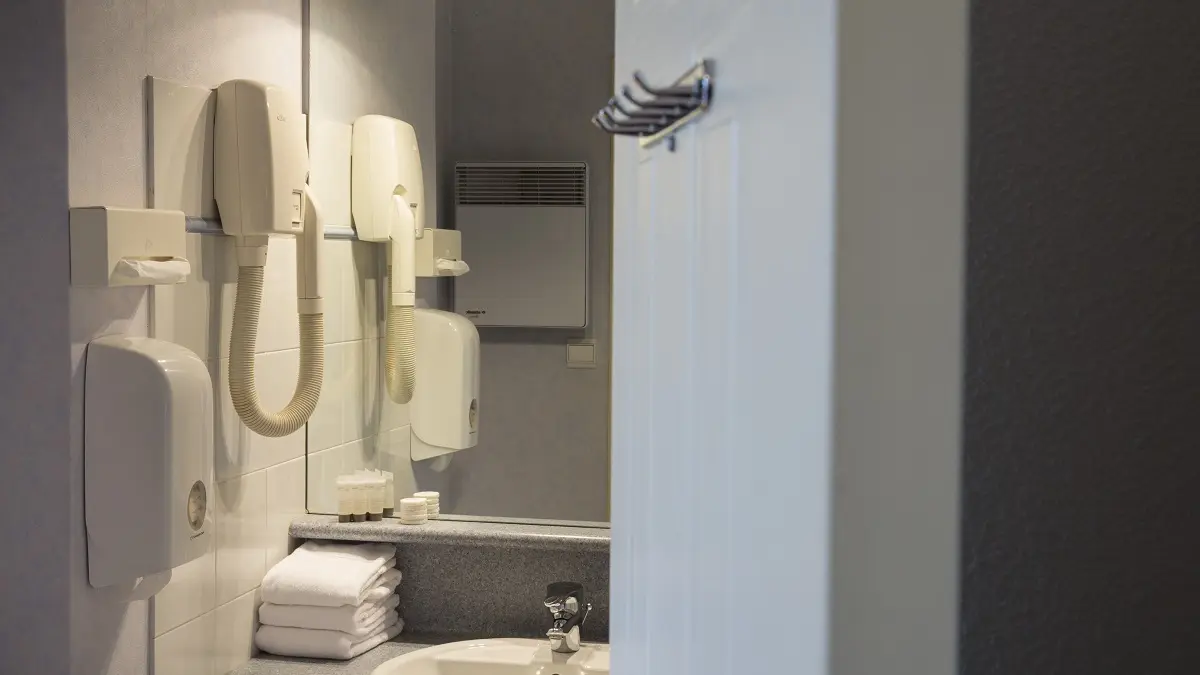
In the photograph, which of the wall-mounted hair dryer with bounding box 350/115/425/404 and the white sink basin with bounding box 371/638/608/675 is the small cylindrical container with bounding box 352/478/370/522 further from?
the white sink basin with bounding box 371/638/608/675

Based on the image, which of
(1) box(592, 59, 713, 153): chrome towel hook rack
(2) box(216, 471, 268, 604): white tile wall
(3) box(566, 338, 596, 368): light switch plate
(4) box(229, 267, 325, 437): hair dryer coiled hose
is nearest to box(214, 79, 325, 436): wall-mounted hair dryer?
(4) box(229, 267, 325, 437): hair dryer coiled hose

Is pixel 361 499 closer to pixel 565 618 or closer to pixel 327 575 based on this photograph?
pixel 327 575

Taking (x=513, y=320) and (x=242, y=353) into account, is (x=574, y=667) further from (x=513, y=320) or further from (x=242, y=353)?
(x=242, y=353)

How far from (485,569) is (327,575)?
27cm

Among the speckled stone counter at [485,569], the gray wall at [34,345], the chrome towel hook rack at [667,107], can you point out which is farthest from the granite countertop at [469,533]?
the chrome towel hook rack at [667,107]

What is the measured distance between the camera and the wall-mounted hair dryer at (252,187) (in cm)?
167

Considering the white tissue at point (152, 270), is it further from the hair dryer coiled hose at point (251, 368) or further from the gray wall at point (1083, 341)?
the gray wall at point (1083, 341)

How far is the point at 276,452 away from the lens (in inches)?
74.3

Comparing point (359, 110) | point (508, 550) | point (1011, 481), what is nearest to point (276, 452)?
point (508, 550)

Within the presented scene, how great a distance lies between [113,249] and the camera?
55.5 inches

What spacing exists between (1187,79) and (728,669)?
1.20 ft

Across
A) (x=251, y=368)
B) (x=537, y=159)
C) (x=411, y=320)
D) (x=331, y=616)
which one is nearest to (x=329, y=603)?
(x=331, y=616)

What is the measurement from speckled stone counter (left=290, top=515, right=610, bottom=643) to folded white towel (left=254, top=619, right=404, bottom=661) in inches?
3.4

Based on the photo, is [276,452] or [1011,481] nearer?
[1011,481]
